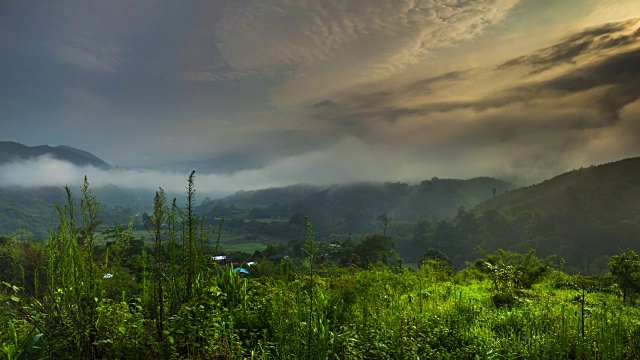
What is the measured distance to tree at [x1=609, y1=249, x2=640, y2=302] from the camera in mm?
8992

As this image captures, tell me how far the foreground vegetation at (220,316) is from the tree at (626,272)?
1.96 m

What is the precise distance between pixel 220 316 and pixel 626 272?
10.8m

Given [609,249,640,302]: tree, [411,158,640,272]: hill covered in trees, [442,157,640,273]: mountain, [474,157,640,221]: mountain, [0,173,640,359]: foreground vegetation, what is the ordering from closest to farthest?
1. [0,173,640,359]: foreground vegetation
2. [609,249,640,302]: tree
3. [442,157,640,273]: mountain
4. [411,158,640,272]: hill covered in trees
5. [474,157,640,221]: mountain

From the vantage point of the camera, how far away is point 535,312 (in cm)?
684

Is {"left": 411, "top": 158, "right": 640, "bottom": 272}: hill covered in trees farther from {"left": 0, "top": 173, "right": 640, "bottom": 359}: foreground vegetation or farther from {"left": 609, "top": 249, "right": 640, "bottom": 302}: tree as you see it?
{"left": 0, "top": 173, "right": 640, "bottom": 359}: foreground vegetation

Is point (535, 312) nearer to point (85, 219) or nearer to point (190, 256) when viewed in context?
point (190, 256)

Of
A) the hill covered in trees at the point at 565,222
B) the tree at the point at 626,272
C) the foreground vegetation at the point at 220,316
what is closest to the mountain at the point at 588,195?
the hill covered in trees at the point at 565,222

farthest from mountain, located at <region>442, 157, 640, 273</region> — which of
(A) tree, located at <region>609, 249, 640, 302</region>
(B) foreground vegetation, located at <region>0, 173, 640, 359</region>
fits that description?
(B) foreground vegetation, located at <region>0, 173, 640, 359</region>

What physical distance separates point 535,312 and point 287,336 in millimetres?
5364

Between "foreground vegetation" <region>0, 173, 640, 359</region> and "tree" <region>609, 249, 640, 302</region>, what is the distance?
1958 mm

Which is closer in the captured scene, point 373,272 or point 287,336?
point 287,336

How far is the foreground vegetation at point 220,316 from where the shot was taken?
170 inches

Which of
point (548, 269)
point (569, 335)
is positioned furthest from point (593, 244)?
point (569, 335)

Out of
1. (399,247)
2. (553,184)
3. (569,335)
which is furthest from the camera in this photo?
(553,184)
